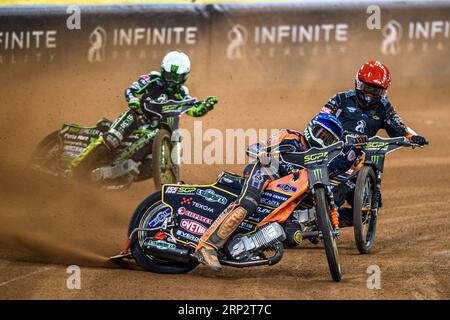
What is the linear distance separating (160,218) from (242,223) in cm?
81

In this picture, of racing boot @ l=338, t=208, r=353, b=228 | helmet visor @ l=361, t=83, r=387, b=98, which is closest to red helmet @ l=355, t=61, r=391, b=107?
helmet visor @ l=361, t=83, r=387, b=98

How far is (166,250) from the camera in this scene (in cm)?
923

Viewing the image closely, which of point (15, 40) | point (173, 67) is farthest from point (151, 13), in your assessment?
point (173, 67)

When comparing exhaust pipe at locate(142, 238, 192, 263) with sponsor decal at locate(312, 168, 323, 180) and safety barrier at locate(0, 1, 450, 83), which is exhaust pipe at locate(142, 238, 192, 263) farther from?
safety barrier at locate(0, 1, 450, 83)

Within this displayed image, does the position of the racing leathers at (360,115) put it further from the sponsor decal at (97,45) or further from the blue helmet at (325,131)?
the sponsor decal at (97,45)

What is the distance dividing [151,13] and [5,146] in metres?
3.82

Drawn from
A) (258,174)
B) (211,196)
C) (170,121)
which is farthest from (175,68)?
(258,174)

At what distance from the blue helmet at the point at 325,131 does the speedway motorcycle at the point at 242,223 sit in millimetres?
133

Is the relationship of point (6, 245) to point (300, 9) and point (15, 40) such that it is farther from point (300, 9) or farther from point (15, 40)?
point (300, 9)

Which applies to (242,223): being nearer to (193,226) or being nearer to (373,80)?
(193,226)

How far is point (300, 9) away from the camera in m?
18.1

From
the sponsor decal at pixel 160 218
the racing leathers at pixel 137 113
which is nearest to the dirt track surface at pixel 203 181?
the sponsor decal at pixel 160 218

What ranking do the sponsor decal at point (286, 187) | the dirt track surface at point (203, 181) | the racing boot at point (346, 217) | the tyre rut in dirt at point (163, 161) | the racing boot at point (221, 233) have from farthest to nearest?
the tyre rut in dirt at point (163, 161) → the racing boot at point (346, 217) → the sponsor decal at point (286, 187) → the racing boot at point (221, 233) → the dirt track surface at point (203, 181)

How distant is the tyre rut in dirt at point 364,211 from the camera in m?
10.3
